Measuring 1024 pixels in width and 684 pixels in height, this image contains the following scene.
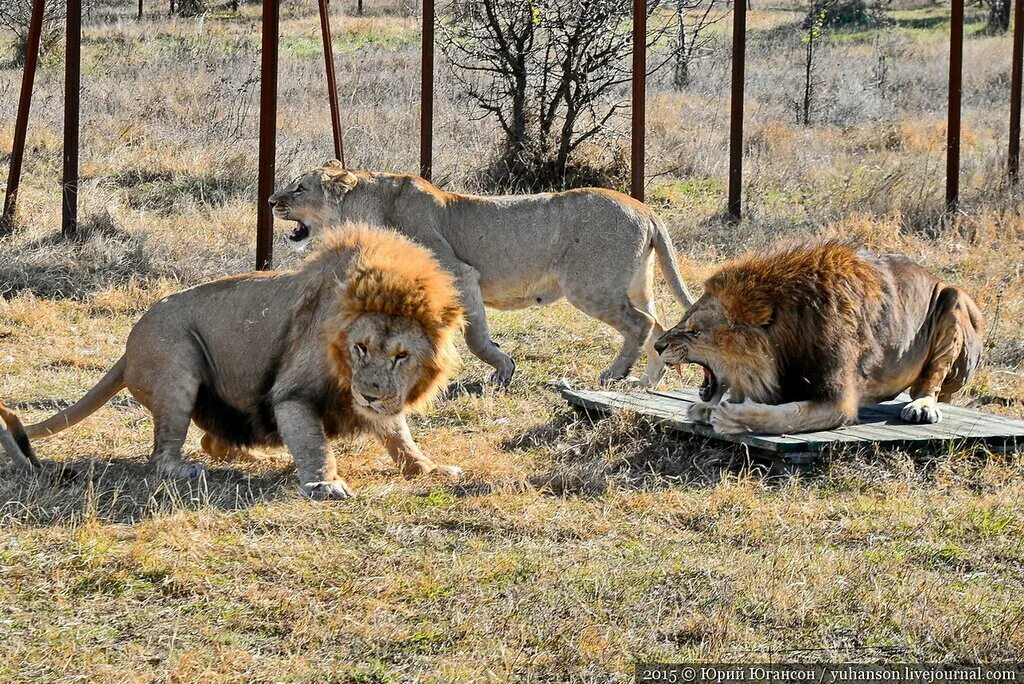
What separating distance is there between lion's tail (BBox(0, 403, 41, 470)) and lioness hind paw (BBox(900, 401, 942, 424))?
410 centimetres

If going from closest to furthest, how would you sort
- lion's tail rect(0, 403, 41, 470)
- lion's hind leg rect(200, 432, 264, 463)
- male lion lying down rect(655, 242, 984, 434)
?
lion's tail rect(0, 403, 41, 470)
male lion lying down rect(655, 242, 984, 434)
lion's hind leg rect(200, 432, 264, 463)

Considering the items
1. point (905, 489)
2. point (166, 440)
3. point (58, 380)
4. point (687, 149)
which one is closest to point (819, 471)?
point (905, 489)

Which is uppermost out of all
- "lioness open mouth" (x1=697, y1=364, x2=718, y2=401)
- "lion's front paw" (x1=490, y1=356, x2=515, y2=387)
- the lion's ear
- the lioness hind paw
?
the lion's ear

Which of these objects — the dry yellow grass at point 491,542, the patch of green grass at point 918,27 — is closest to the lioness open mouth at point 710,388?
the dry yellow grass at point 491,542

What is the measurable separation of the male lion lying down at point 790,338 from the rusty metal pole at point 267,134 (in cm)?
537

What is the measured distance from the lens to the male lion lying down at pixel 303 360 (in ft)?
17.7

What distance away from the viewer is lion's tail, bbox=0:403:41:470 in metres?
5.51

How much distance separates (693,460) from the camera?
19.6 feet

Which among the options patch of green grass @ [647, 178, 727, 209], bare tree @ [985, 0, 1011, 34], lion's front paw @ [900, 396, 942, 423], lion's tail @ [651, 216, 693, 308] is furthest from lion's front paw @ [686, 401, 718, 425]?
bare tree @ [985, 0, 1011, 34]

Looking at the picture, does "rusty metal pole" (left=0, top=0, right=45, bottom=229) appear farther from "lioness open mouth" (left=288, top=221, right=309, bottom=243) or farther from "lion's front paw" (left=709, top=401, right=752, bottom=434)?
"lion's front paw" (left=709, top=401, right=752, bottom=434)

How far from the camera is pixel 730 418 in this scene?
5809 millimetres

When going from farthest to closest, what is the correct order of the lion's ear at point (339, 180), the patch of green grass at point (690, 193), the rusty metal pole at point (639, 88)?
the patch of green grass at point (690, 193), the rusty metal pole at point (639, 88), the lion's ear at point (339, 180)

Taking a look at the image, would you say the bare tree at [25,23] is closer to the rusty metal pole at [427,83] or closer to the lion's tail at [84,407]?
the rusty metal pole at [427,83]

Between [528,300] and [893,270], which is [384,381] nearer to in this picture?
[893,270]
